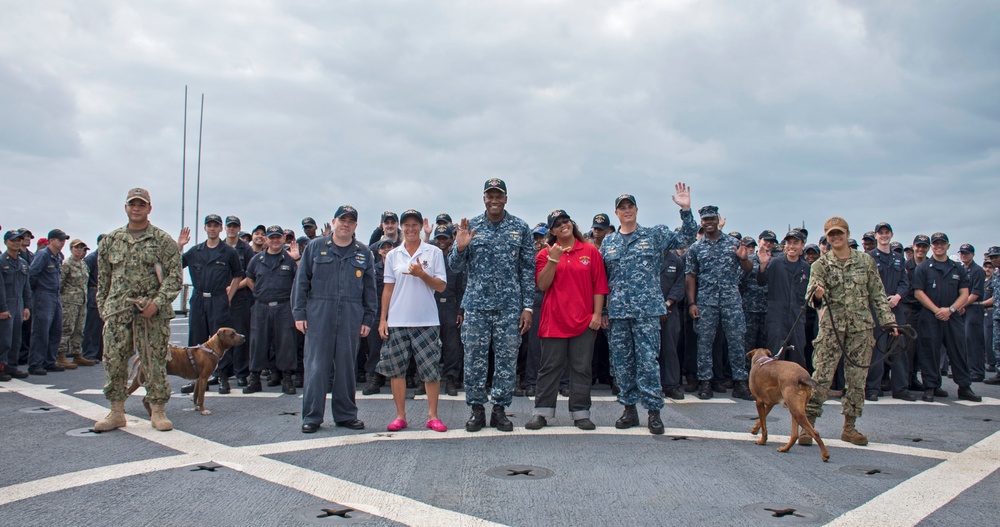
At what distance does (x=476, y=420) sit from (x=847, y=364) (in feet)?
10.9

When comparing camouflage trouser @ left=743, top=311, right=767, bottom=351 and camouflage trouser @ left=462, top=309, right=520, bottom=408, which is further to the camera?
camouflage trouser @ left=743, top=311, right=767, bottom=351

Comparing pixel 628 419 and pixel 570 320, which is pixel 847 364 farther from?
pixel 570 320

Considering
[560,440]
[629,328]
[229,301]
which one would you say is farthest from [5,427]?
[629,328]

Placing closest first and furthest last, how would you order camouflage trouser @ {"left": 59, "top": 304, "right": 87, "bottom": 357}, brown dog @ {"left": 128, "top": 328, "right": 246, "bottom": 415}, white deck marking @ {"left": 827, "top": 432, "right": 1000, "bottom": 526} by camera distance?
white deck marking @ {"left": 827, "top": 432, "right": 1000, "bottom": 526}
brown dog @ {"left": 128, "top": 328, "right": 246, "bottom": 415}
camouflage trouser @ {"left": 59, "top": 304, "right": 87, "bottom": 357}

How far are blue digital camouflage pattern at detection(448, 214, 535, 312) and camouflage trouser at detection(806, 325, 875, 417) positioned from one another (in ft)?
8.61

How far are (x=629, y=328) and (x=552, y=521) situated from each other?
2.94m

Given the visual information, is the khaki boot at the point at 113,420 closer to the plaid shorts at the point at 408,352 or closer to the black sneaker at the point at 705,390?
the plaid shorts at the point at 408,352

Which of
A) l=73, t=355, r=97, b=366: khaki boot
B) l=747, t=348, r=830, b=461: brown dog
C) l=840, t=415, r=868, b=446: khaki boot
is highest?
l=747, t=348, r=830, b=461: brown dog

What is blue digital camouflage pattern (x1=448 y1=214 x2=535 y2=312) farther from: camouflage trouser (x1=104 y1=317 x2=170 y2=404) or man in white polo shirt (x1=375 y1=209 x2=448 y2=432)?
camouflage trouser (x1=104 y1=317 x2=170 y2=404)

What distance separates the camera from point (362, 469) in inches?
175

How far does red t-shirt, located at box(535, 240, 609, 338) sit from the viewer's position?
19.3ft

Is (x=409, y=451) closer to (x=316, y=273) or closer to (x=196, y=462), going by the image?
(x=196, y=462)

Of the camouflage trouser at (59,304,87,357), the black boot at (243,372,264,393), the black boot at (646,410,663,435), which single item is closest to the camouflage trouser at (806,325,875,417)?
the black boot at (646,410,663,435)

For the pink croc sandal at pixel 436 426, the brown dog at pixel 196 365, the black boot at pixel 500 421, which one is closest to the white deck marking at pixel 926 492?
the black boot at pixel 500 421
